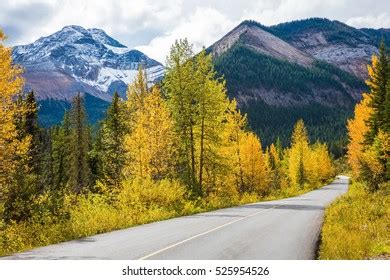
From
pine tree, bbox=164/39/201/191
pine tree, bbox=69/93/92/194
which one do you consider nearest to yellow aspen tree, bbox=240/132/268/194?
pine tree, bbox=164/39/201/191

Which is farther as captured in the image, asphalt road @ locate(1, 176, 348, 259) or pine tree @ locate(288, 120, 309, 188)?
pine tree @ locate(288, 120, 309, 188)

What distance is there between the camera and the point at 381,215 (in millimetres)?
20781

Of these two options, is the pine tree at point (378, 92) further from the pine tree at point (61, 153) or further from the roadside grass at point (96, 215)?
the pine tree at point (61, 153)

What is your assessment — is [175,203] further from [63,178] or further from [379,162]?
[63,178]

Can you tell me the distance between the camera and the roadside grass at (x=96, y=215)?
14706 millimetres

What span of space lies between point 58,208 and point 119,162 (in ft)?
69.5

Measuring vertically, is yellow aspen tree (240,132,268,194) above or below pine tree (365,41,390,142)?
below

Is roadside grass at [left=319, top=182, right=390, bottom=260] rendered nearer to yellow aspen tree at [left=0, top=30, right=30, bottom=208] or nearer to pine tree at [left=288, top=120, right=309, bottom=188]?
yellow aspen tree at [left=0, top=30, right=30, bottom=208]

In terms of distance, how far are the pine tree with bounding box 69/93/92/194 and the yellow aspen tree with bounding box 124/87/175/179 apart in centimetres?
2670

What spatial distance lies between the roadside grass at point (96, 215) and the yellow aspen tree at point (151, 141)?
2.97 metres

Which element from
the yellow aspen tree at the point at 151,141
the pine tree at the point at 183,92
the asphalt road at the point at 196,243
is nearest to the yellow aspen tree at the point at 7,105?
the asphalt road at the point at 196,243

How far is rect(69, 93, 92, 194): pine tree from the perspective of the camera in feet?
190

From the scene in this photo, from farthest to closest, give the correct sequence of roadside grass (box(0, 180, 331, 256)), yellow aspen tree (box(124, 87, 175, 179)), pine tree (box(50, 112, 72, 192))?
1. pine tree (box(50, 112, 72, 192))
2. yellow aspen tree (box(124, 87, 175, 179))
3. roadside grass (box(0, 180, 331, 256))
